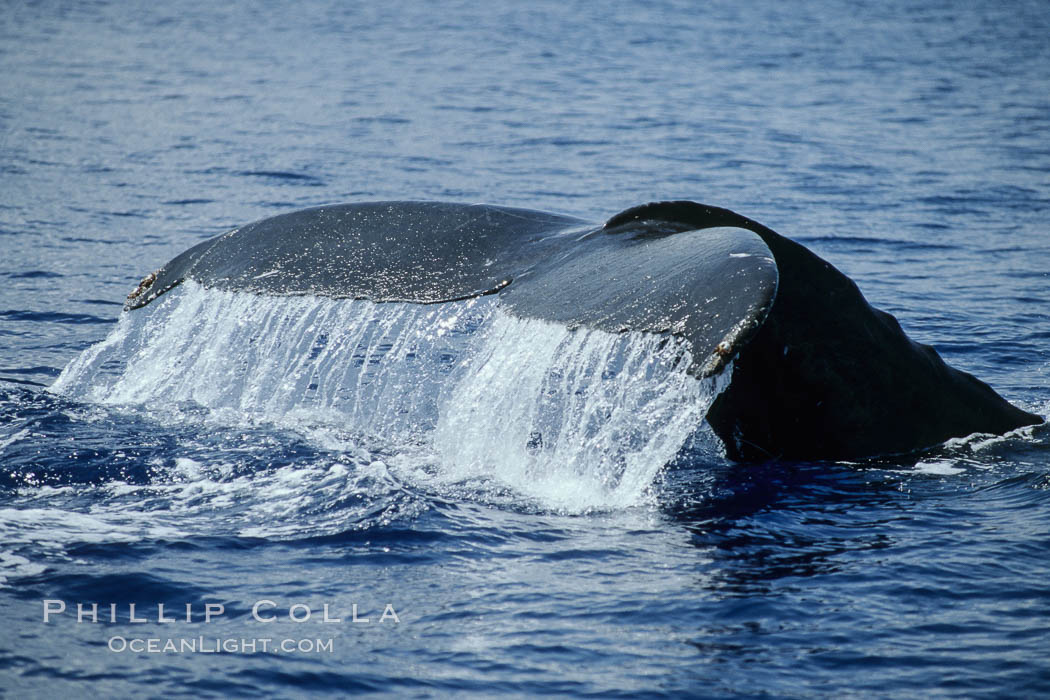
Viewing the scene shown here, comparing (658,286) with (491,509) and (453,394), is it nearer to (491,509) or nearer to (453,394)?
(491,509)

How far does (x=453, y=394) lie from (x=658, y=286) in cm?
201

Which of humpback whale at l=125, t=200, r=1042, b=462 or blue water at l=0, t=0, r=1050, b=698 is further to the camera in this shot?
humpback whale at l=125, t=200, r=1042, b=462

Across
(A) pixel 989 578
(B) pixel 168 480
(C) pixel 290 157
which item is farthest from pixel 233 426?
(C) pixel 290 157

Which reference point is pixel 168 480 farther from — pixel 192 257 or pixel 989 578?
pixel 989 578

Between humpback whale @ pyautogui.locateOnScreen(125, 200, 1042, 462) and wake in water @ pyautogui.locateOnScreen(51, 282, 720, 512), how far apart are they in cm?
13

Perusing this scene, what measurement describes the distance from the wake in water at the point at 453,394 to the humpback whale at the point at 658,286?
0.13 metres

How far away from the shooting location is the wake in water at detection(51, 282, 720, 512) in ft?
13.8

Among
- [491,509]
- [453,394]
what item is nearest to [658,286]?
[491,509]

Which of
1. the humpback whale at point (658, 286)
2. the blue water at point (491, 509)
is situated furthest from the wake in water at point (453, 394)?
the humpback whale at point (658, 286)

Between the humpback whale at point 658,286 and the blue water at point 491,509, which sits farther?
the humpback whale at point 658,286

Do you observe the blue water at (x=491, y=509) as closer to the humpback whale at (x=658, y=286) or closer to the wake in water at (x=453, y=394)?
the wake in water at (x=453, y=394)

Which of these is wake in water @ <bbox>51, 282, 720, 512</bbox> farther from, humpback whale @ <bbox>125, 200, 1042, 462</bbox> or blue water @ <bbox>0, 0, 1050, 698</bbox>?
humpback whale @ <bbox>125, 200, 1042, 462</bbox>

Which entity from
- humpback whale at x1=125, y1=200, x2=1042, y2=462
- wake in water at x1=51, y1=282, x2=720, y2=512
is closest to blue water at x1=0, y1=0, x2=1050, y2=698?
wake in water at x1=51, y1=282, x2=720, y2=512

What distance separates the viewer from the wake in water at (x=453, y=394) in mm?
4215
